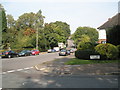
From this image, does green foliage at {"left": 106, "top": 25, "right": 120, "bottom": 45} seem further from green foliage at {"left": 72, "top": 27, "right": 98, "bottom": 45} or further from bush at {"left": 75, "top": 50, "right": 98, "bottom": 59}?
green foliage at {"left": 72, "top": 27, "right": 98, "bottom": 45}

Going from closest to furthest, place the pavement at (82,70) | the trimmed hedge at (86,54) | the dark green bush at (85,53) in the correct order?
the pavement at (82,70), the trimmed hedge at (86,54), the dark green bush at (85,53)

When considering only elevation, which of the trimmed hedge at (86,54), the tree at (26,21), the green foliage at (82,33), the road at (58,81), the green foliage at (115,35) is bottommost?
the road at (58,81)

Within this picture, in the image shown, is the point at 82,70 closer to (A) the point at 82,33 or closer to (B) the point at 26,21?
(B) the point at 26,21

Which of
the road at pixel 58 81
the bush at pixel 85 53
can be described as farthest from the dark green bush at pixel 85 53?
the road at pixel 58 81

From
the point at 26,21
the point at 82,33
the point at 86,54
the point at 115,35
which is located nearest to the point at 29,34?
the point at 26,21

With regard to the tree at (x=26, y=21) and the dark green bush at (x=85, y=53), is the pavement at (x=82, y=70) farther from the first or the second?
the tree at (x=26, y=21)

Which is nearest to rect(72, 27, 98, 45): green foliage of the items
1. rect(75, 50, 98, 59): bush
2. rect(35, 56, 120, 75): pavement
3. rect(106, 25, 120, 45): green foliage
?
rect(106, 25, 120, 45): green foliage

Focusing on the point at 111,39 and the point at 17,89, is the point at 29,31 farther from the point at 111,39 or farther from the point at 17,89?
the point at 17,89

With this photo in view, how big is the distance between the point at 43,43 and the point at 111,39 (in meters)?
34.0

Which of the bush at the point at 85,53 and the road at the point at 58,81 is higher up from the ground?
the bush at the point at 85,53

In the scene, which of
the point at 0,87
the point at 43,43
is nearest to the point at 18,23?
the point at 43,43

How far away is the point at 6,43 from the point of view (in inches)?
1887

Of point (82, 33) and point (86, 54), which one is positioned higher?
point (82, 33)

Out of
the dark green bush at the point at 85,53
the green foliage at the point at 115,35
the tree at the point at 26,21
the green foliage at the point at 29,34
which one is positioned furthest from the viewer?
Answer: the tree at the point at 26,21
